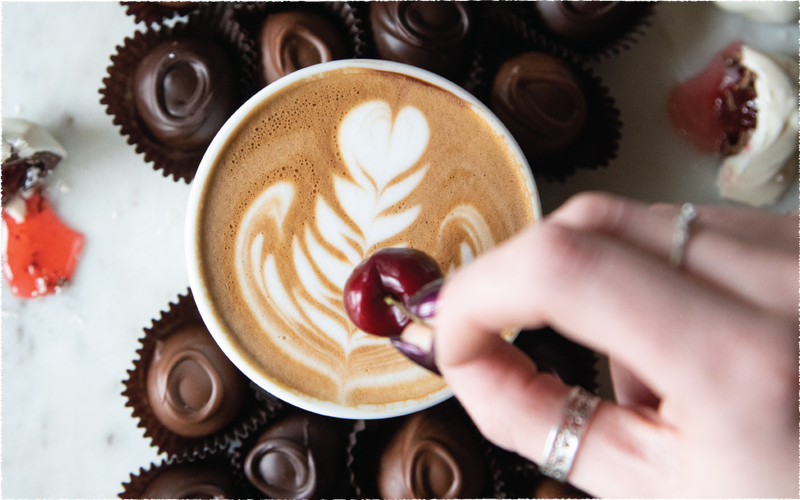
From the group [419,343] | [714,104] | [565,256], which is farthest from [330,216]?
[714,104]

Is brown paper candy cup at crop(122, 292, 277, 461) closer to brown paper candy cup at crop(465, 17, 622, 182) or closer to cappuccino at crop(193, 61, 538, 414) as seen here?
cappuccino at crop(193, 61, 538, 414)

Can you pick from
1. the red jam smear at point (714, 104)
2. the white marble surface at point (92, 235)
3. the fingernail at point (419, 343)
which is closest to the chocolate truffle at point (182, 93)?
the white marble surface at point (92, 235)

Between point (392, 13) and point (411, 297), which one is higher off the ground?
point (392, 13)

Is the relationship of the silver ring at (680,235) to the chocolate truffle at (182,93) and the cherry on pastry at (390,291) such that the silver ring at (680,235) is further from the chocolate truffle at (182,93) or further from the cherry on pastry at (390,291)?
the chocolate truffle at (182,93)

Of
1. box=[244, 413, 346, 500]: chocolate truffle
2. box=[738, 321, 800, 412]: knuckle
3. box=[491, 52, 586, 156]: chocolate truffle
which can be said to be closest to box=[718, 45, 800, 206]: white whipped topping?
box=[491, 52, 586, 156]: chocolate truffle

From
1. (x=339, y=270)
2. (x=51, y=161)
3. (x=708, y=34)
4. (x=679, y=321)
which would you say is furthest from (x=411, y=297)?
(x=708, y=34)

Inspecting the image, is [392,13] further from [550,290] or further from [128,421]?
[128,421]

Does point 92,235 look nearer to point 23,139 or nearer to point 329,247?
point 23,139
